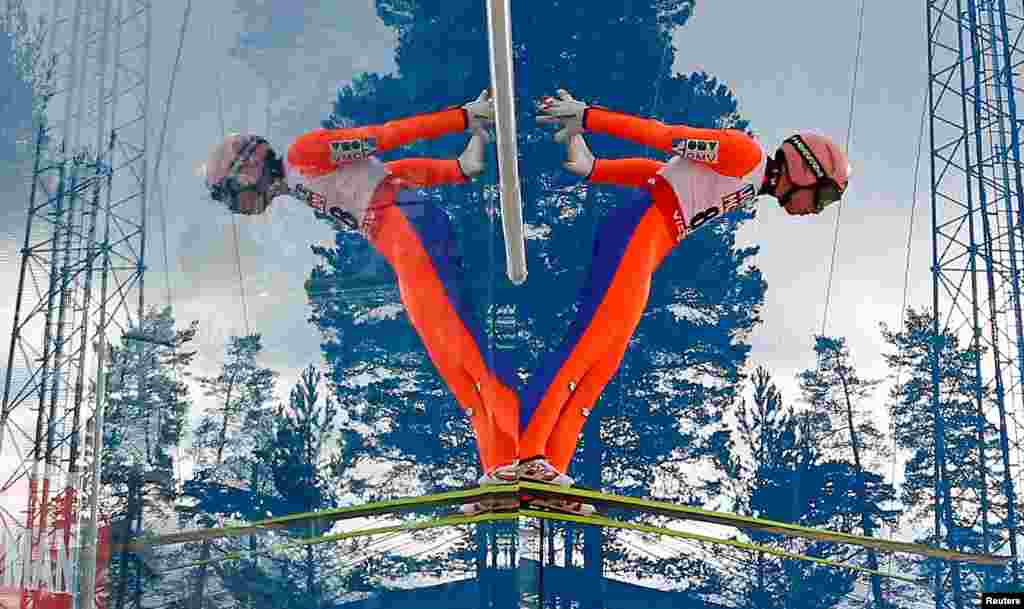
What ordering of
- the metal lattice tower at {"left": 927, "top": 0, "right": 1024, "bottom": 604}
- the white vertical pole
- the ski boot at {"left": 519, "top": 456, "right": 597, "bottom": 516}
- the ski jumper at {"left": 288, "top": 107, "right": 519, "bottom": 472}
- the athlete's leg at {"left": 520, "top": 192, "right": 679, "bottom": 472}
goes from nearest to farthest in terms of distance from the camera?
the white vertical pole → the ski boot at {"left": 519, "top": 456, "right": 597, "bottom": 516} → the athlete's leg at {"left": 520, "top": 192, "right": 679, "bottom": 472} → the ski jumper at {"left": 288, "top": 107, "right": 519, "bottom": 472} → the metal lattice tower at {"left": 927, "top": 0, "right": 1024, "bottom": 604}

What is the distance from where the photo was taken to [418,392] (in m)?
3.20

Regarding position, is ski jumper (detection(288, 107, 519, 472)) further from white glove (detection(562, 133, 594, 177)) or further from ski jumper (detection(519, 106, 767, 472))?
white glove (detection(562, 133, 594, 177))

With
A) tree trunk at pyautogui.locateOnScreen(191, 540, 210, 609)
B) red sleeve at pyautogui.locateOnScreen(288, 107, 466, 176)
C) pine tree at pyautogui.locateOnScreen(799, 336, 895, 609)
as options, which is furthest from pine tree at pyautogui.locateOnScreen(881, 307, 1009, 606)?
tree trunk at pyautogui.locateOnScreen(191, 540, 210, 609)

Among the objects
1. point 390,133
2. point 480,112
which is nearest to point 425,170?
point 390,133

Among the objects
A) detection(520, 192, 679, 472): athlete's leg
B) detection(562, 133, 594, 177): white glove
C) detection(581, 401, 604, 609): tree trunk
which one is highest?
detection(562, 133, 594, 177): white glove

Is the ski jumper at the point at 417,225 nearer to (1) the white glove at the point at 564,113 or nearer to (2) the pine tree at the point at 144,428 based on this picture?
(1) the white glove at the point at 564,113

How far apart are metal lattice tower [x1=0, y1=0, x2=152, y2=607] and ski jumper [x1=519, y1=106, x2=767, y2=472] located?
2.04m

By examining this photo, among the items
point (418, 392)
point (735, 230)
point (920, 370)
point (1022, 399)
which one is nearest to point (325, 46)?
point (418, 392)

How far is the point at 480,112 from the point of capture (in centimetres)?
301

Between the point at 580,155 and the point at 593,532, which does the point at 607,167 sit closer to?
the point at 580,155

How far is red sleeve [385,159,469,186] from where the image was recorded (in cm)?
312

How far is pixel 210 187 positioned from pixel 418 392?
43.4 inches

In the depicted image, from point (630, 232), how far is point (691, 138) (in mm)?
368

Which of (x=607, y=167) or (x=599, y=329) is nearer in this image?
(x=599, y=329)
